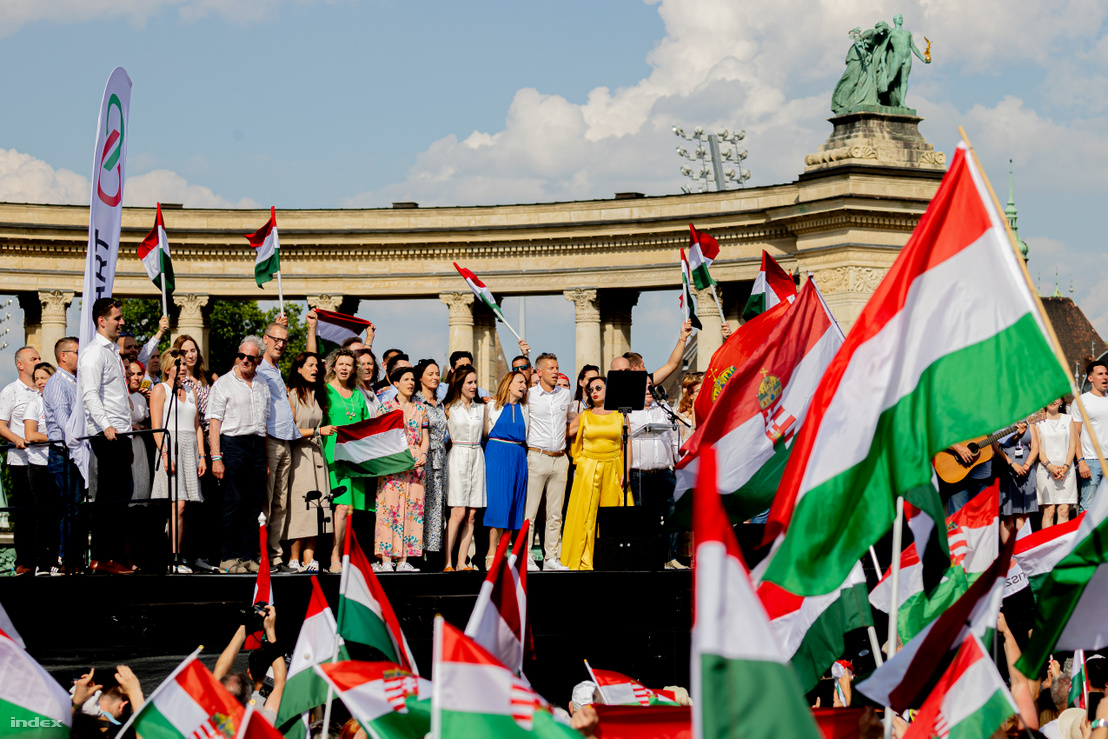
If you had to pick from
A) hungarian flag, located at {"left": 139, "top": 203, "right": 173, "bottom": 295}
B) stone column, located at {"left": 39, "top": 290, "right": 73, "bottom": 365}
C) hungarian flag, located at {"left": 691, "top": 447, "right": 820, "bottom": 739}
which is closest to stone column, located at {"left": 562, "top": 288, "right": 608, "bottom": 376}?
stone column, located at {"left": 39, "top": 290, "right": 73, "bottom": 365}

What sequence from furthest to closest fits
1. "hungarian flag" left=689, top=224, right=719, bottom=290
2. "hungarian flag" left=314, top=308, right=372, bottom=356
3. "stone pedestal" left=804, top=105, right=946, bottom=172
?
"stone pedestal" left=804, top=105, right=946, bottom=172 → "hungarian flag" left=689, top=224, right=719, bottom=290 → "hungarian flag" left=314, top=308, right=372, bottom=356

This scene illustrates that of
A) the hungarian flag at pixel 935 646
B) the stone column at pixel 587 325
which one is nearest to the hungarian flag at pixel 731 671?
the hungarian flag at pixel 935 646

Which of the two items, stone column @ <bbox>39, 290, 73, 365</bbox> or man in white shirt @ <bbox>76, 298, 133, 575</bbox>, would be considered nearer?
man in white shirt @ <bbox>76, 298, 133, 575</bbox>

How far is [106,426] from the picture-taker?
472 inches

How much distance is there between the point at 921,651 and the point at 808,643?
175 centimetres

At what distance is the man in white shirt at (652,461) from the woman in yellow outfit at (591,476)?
315 mm

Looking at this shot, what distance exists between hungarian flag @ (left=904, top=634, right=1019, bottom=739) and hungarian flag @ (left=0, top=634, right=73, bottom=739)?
3531 millimetres

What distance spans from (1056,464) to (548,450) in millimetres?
5705

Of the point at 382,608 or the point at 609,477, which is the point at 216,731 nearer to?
the point at 382,608

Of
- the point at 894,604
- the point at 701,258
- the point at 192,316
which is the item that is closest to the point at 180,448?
the point at 894,604

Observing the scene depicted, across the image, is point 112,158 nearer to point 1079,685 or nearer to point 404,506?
point 404,506

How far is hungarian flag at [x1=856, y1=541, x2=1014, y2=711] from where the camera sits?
5609 mm

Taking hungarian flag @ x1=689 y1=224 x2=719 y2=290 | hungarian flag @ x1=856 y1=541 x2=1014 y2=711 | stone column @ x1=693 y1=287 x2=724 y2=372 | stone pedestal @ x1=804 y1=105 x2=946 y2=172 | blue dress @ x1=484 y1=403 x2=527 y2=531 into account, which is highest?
stone pedestal @ x1=804 y1=105 x2=946 y2=172

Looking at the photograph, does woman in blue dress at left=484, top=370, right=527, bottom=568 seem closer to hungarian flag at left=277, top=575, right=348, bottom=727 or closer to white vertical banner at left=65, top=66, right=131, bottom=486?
white vertical banner at left=65, top=66, right=131, bottom=486
